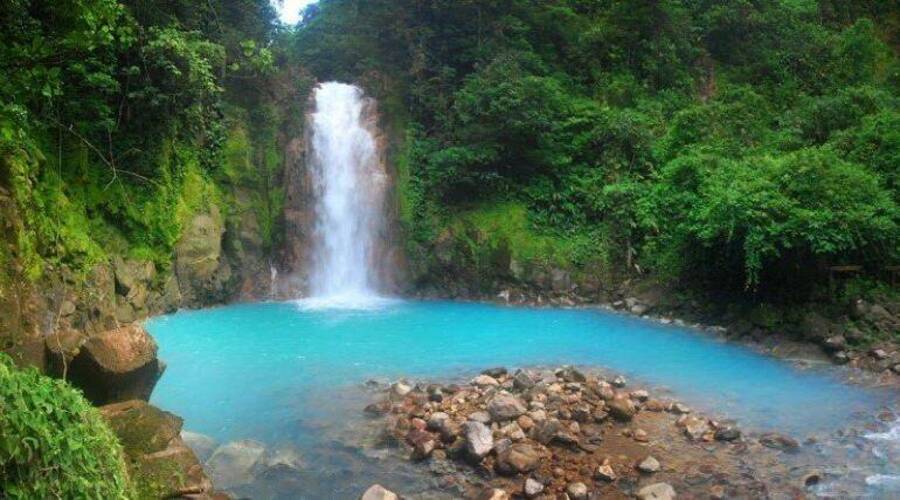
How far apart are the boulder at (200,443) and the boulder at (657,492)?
4569 mm

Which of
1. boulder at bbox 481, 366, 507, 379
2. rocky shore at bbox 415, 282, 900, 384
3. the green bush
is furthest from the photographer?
rocky shore at bbox 415, 282, 900, 384

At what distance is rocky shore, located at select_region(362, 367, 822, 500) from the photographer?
5.94 m

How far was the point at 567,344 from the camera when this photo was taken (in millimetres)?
11922

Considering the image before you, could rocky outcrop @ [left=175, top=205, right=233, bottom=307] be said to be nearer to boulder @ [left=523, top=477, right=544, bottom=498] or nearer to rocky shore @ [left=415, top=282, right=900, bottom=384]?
rocky shore @ [left=415, top=282, right=900, bottom=384]

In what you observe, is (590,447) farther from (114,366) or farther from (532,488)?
(114,366)

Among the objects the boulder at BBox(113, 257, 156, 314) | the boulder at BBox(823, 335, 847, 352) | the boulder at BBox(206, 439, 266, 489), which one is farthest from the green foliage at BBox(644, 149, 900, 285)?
the boulder at BBox(113, 257, 156, 314)

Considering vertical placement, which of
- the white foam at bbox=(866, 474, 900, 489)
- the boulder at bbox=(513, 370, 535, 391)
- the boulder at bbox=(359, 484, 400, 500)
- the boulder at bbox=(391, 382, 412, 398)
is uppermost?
the boulder at bbox=(513, 370, 535, 391)

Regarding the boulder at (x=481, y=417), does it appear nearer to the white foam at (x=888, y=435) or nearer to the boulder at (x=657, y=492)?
the boulder at (x=657, y=492)

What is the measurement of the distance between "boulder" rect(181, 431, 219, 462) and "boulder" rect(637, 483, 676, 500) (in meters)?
4.57

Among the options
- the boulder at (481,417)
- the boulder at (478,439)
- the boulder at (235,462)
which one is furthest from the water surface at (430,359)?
the boulder at (478,439)

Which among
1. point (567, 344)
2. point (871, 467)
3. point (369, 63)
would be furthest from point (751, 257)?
point (369, 63)

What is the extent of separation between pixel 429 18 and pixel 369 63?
8.85 feet

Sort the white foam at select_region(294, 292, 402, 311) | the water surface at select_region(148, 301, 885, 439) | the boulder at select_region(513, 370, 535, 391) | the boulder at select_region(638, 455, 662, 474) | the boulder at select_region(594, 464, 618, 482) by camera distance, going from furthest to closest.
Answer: the white foam at select_region(294, 292, 402, 311), the boulder at select_region(513, 370, 535, 391), the water surface at select_region(148, 301, 885, 439), the boulder at select_region(638, 455, 662, 474), the boulder at select_region(594, 464, 618, 482)

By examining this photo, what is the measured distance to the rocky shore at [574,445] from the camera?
5941 mm
